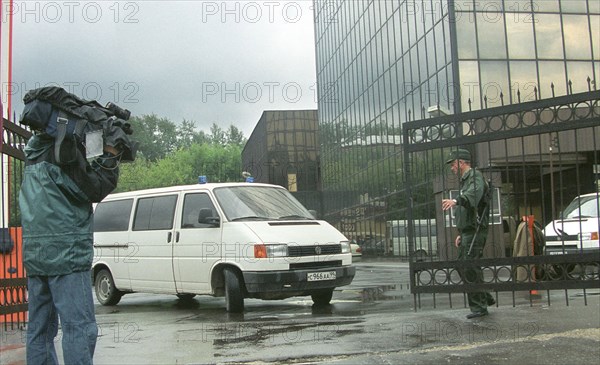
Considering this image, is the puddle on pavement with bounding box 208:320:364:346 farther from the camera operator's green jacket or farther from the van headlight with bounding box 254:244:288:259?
the camera operator's green jacket

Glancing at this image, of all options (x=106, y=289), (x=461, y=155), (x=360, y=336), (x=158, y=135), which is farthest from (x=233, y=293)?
(x=158, y=135)

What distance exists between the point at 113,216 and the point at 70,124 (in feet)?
24.1

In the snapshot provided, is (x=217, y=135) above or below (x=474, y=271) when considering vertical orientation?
above

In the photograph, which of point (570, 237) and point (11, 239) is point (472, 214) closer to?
point (570, 237)

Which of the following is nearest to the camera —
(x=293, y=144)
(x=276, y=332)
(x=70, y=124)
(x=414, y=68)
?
(x=70, y=124)

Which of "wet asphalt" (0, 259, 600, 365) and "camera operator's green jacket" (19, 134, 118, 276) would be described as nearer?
"camera operator's green jacket" (19, 134, 118, 276)

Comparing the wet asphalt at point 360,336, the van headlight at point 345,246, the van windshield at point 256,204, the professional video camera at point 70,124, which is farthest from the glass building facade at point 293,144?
the professional video camera at point 70,124

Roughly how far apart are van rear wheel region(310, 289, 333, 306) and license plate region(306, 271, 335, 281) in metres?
0.55

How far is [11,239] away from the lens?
279 inches

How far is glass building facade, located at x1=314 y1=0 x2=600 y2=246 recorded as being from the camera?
23.8 meters

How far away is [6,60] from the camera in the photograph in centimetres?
804

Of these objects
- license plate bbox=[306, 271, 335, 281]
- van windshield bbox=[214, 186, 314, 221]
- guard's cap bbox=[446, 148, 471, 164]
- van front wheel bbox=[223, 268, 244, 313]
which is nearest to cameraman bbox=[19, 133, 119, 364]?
guard's cap bbox=[446, 148, 471, 164]

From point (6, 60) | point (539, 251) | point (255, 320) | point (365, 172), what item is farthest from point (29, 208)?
point (365, 172)

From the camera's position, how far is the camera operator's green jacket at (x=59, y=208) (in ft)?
11.5
